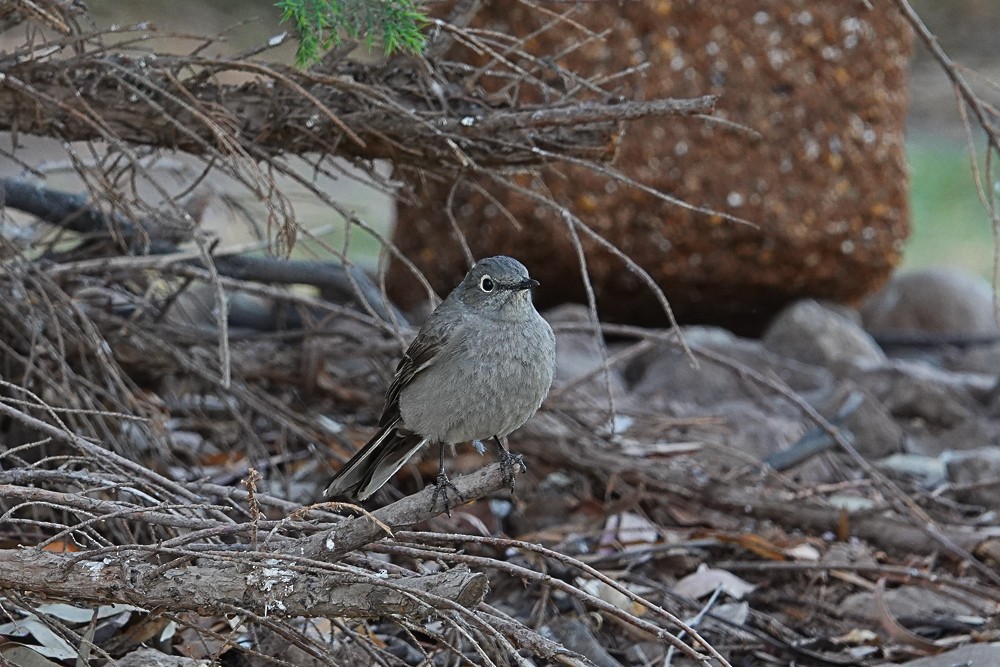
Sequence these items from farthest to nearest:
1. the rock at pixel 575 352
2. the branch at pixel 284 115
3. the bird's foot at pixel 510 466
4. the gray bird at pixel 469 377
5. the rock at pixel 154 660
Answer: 1. the rock at pixel 575 352
2. the gray bird at pixel 469 377
3. the branch at pixel 284 115
4. the rock at pixel 154 660
5. the bird's foot at pixel 510 466

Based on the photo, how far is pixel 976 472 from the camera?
450cm

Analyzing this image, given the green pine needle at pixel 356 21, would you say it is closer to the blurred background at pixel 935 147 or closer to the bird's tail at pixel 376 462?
the bird's tail at pixel 376 462

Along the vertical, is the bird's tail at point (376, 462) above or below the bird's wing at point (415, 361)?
below

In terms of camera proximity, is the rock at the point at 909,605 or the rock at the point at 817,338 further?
the rock at the point at 817,338

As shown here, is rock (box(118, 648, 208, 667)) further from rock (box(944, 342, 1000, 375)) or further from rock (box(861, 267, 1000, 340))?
rock (box(861, 267, 1000, 340))

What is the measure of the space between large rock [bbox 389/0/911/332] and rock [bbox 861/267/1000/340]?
0.89 m

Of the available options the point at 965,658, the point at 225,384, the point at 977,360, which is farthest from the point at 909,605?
the point at 977,360

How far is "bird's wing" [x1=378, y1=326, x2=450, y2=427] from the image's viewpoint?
313cm

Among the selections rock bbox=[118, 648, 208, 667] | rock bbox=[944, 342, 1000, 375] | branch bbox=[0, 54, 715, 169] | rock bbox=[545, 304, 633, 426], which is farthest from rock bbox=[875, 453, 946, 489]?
rock bbox=[118, 648, 208, 667]

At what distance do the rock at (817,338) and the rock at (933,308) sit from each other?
2.81ft

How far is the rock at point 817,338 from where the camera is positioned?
5.90 meters

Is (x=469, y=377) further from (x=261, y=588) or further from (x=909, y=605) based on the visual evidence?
(x=909, y=605)

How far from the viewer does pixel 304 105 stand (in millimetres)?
3029

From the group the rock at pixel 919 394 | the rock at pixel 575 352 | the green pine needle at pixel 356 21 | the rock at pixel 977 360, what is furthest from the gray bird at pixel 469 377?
the rock at pixel 977 360
